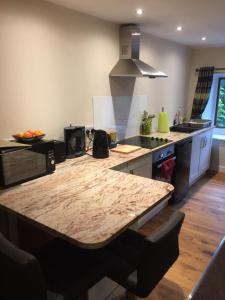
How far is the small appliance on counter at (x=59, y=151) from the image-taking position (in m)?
2.11

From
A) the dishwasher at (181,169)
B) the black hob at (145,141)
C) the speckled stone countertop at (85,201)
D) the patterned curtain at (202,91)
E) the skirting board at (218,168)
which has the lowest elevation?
the skirting board at (218,168)

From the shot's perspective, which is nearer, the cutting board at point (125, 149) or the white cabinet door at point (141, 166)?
the white cabinet door at point (141, 166)

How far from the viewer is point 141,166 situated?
254 cm

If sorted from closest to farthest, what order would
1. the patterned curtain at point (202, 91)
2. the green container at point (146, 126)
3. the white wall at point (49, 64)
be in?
the white wall at point (49, 64)
the green container at point (146, 126)
the patterned curtain at point (202, 91)

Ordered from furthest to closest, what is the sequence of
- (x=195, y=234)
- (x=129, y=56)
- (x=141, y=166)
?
(x=129, y=56) < (x=195, y=234) < (x=141, y=166)

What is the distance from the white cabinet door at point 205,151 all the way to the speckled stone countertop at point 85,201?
8.30ft

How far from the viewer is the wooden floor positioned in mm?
2020

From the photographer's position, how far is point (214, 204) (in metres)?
3.40

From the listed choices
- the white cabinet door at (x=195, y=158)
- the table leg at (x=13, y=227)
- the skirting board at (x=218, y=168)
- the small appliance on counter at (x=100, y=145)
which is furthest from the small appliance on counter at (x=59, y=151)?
the skirting board at (x=218, y=168)

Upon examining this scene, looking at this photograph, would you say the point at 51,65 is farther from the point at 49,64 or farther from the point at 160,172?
the point at 160,172

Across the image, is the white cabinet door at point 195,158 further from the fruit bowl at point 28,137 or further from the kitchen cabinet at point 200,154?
the fruit bowl at point 28,137

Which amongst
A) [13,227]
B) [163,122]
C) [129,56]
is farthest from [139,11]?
[13,227]

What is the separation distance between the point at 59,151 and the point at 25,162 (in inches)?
18.0

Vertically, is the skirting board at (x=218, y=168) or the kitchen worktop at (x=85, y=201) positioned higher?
the kitchen worktop at (x=85, y=201)
